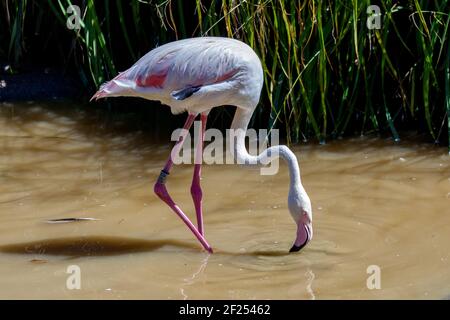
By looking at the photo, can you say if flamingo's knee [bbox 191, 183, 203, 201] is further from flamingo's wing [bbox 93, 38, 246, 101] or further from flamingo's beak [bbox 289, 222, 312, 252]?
flamingo's beak [bbox 289, 222, 312, 252]

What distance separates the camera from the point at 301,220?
194 inches

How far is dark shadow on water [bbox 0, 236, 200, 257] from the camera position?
5.03m

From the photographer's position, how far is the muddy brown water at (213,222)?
454 centimetres

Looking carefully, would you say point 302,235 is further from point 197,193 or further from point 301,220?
point 197,193

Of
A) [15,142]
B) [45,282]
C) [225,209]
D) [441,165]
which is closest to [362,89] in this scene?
[441,165]

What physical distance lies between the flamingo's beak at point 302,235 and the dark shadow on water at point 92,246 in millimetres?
573

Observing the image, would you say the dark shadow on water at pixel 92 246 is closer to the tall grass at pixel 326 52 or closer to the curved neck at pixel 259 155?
the curved neck at pixel 259 155

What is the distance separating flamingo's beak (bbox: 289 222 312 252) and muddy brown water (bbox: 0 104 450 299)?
0.21 feet

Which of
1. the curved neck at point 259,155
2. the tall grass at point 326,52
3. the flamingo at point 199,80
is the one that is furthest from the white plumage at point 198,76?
the tall grass at point 326,52

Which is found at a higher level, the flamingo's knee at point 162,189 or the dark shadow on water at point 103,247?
the flamingo's knee at point 162,189

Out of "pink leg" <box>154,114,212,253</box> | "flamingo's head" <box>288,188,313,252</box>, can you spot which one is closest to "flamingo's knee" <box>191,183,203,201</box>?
"pink leg" <box>154,114,212,253</box>

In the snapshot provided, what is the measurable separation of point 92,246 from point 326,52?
84.7 inches

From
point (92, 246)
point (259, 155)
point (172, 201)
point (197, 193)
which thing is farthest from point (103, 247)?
point (259, 155)

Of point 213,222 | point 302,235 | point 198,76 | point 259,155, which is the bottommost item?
point 213,222
